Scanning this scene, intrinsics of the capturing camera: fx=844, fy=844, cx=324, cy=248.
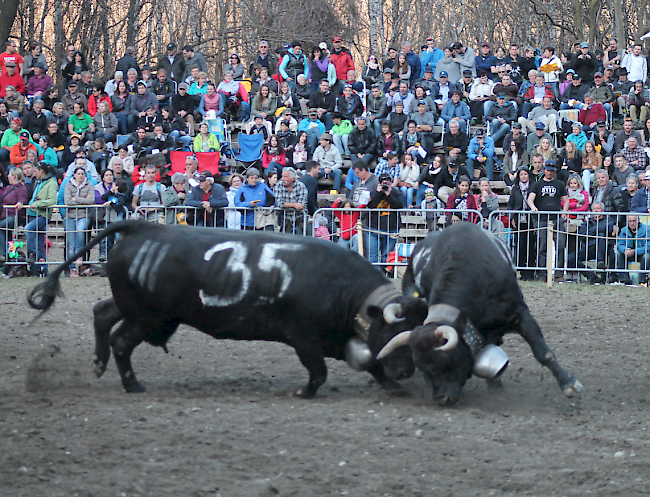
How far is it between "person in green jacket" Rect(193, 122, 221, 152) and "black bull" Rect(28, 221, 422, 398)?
11738 millimetres

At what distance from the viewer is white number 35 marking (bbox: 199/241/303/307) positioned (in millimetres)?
7160

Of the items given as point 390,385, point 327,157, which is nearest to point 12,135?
point 327,157

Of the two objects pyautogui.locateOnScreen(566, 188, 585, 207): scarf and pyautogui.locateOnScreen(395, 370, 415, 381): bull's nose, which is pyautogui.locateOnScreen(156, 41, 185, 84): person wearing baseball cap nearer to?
pyautogui.locateOnScreen(566, 188, 585, 207): scarf

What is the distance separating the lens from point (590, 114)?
63.3 feet

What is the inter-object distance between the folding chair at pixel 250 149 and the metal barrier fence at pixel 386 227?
442 cm

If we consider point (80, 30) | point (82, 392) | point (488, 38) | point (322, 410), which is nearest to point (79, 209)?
point (82, 392)

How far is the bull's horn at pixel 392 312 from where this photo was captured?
6.93 metres

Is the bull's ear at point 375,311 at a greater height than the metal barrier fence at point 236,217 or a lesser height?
lesser

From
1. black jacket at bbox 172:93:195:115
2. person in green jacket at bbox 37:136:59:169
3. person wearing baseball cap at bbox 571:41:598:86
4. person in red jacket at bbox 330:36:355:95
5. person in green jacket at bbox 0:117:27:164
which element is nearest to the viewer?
person in green jacket at bbox 37:136:59:169

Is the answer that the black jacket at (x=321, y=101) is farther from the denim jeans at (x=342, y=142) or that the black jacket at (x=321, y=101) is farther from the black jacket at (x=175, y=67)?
the black jacket at (x=175, y=67)

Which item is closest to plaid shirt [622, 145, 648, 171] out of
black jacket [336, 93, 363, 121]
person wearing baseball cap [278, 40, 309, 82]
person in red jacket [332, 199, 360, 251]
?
black jacket [336, 93, 363, 121]

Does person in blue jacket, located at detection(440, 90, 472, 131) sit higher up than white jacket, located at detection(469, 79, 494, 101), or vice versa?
white jacket, located at detection(469, 79, 494, 101)

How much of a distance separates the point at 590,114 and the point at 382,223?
6.99 meters

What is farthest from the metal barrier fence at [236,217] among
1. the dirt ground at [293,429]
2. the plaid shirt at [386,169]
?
the dirt ground at [293,429]
